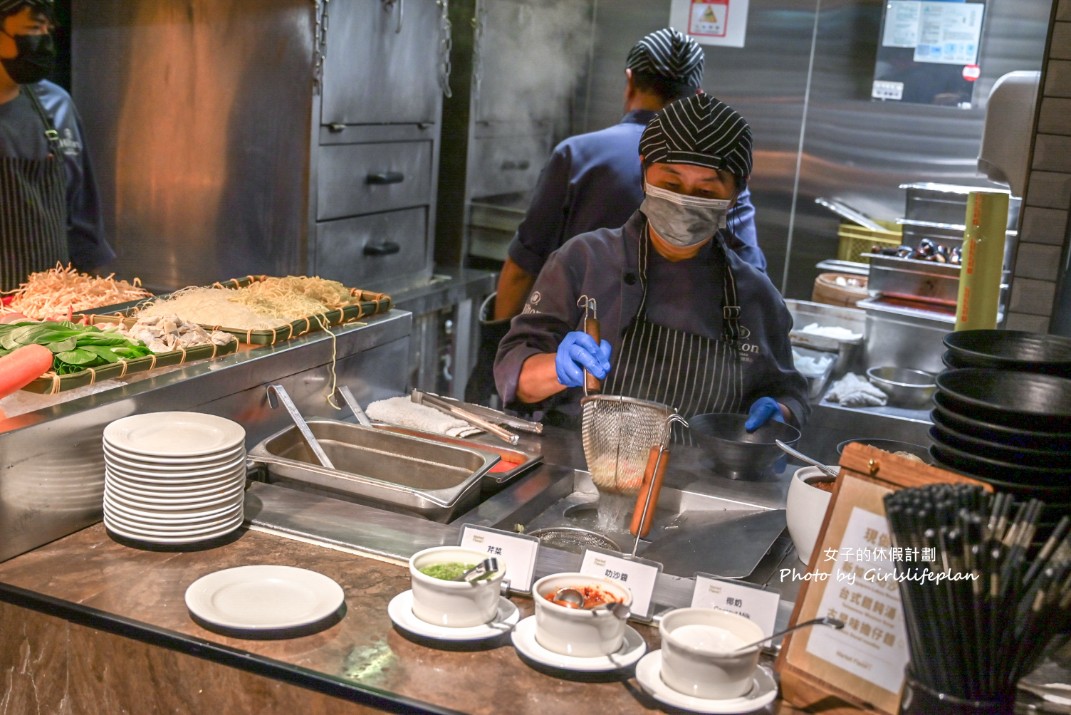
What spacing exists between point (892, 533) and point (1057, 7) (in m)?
2.20

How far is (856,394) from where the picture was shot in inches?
149

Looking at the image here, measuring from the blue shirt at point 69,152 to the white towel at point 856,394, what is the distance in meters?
2.90

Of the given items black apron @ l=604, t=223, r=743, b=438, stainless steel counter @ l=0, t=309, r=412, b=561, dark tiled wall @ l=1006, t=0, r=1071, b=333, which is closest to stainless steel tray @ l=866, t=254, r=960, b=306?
dark tiled wall @ l=1006, t=0, r=1071, b=333

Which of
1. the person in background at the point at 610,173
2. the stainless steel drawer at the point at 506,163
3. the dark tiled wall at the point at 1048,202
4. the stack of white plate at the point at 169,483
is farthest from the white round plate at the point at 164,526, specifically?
the stainless steel drawer at the point at 506,163

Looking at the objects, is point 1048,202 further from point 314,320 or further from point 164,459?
point 164,459

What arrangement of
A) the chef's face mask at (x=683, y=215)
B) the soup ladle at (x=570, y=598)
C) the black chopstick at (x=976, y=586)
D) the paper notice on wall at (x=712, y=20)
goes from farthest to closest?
the paper notice on wall at (x=712, y=20)
the chef's face mask at (x=683, y=215)
the soup ladle at (x=570, y=598)
the black chopstick at (x=976, y=586)

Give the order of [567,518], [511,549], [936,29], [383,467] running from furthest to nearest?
[936,29]
[383,467]
[567,518]
[511,549]

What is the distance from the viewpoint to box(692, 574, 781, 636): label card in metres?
1.63

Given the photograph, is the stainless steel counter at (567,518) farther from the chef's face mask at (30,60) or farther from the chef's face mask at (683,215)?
the chef's face mask at (30,60)

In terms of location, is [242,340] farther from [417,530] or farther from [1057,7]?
[1057,7]

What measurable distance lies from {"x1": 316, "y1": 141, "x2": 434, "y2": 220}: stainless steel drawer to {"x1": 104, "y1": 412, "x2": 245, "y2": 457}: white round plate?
7.25 ft

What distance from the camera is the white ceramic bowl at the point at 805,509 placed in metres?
1.91

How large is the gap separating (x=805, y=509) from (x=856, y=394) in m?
1.96

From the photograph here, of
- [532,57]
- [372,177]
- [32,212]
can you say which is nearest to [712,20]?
[532,57]
